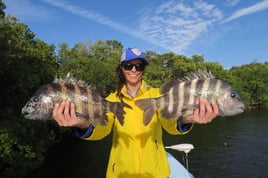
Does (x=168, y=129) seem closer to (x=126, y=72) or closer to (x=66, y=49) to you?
(x=126, y=72)

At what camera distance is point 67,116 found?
3.42 metres

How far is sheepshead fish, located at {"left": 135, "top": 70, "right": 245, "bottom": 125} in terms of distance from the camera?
366 centimetres

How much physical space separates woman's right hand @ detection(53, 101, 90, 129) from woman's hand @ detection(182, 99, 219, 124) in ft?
4.43

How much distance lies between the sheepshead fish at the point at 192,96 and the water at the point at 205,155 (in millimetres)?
17120

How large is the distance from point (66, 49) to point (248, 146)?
28.8 m

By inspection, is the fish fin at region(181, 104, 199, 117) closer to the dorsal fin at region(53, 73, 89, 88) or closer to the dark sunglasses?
the dark sunglasses

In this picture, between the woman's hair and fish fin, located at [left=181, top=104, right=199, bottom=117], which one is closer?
fish fin, located at [left=181, top=104, right=199, bottom=117]

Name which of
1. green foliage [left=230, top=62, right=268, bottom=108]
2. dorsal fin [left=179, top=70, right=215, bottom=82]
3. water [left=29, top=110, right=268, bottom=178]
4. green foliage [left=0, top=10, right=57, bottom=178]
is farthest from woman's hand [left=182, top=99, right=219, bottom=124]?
green foliage [left=230, top=62, right=268, bottom=108]

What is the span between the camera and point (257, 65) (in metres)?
69.6

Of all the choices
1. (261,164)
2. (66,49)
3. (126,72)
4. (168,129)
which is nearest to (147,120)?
(168,129)

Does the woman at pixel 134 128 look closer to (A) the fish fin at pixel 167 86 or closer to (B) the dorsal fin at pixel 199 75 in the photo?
(A) the fish fin at pixel 167 86

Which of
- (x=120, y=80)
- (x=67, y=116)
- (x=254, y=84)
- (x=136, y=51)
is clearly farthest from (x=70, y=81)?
(x=254, y=84)

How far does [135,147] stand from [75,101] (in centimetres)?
99

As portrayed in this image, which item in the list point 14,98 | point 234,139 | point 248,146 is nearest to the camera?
point 14,98
